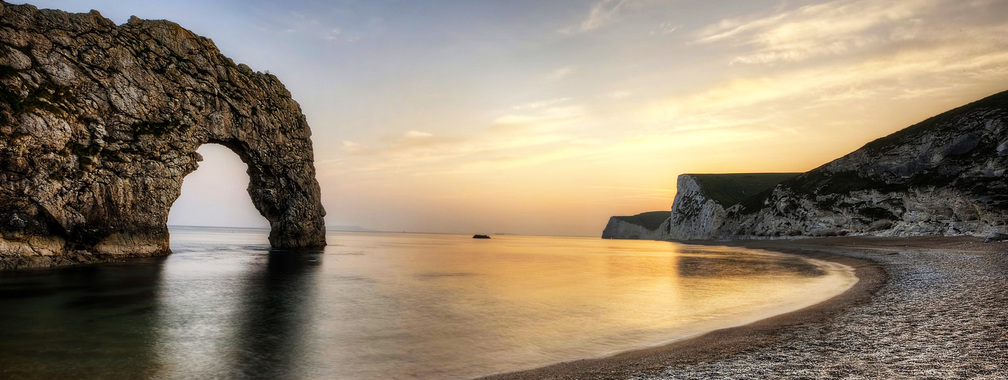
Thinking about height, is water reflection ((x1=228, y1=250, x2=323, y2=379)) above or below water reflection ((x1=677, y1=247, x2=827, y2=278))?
above

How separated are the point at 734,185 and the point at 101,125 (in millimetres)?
138099

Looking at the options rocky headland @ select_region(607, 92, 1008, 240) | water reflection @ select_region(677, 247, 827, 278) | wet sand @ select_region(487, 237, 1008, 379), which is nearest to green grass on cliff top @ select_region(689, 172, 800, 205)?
rocky headland @ select_region(607, 92, 1008, 240)

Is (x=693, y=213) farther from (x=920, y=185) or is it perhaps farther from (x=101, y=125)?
(x=101, y=125)

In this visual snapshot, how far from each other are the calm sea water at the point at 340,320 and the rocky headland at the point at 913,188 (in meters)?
36.0

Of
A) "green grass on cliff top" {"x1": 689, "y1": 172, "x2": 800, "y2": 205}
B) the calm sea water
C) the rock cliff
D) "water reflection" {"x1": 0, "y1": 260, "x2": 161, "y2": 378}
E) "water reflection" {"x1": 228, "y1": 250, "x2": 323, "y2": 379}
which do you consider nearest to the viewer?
"water reflection" {"x1": 0, "y1": 260, "x2": 161, "y2": 378}

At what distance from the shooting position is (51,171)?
901 inches

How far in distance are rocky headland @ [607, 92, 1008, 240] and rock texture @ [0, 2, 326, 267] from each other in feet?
213

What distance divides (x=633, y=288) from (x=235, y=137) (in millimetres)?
36978

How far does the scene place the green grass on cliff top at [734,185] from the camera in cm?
11406

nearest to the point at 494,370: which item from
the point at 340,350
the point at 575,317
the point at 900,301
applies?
the point at 340,350

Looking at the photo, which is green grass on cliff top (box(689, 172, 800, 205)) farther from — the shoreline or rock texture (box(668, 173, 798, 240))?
the shoreline

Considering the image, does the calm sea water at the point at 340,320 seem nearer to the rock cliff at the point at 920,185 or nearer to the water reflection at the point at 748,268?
the water reflection at the point at 748,268

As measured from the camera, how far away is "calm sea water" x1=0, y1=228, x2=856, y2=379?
337 inches

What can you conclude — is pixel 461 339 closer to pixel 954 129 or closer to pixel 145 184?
pixel 145 184
